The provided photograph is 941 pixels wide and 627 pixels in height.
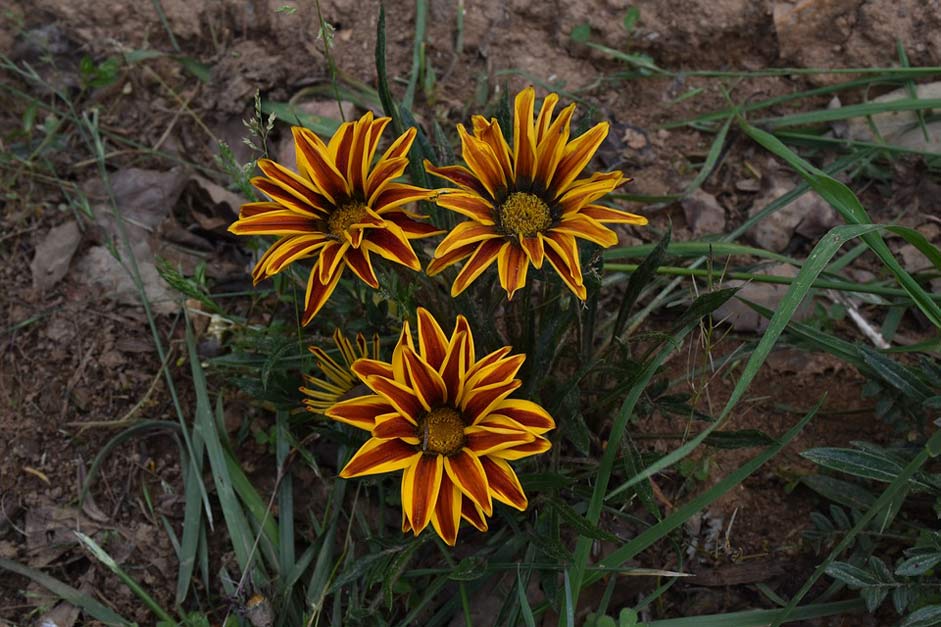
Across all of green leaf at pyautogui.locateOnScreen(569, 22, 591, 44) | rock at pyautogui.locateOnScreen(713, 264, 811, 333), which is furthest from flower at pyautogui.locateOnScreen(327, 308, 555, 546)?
green leaf at pyautogui.locateOnScreen(569, 22, 591, 44)

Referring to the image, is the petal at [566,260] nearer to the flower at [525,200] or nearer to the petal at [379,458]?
the flower at [525,200]

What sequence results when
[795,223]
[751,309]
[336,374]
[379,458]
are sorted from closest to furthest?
[379,458] < [336,374] < [751,309] < [795,223]

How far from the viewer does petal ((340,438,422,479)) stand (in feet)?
4.51

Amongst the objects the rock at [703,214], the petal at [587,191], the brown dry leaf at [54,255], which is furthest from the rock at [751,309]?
the brown dry leaf at [54,255]

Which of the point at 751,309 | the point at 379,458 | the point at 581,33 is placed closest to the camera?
the point at 379,458

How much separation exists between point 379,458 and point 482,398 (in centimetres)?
21

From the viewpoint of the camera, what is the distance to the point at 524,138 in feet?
5.09

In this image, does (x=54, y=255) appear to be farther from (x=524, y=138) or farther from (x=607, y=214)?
(x=607, y=214)

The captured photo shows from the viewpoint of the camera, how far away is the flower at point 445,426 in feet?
4.55

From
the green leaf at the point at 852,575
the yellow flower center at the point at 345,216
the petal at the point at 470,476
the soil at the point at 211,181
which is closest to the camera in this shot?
the petal at the point at 470,476

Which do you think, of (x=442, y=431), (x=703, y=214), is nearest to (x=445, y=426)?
(x=442, y=431)

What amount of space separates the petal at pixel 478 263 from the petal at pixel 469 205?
43 mm

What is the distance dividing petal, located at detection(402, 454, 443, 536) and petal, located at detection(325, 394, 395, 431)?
11 cm

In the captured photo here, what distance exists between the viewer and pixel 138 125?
2812mm
